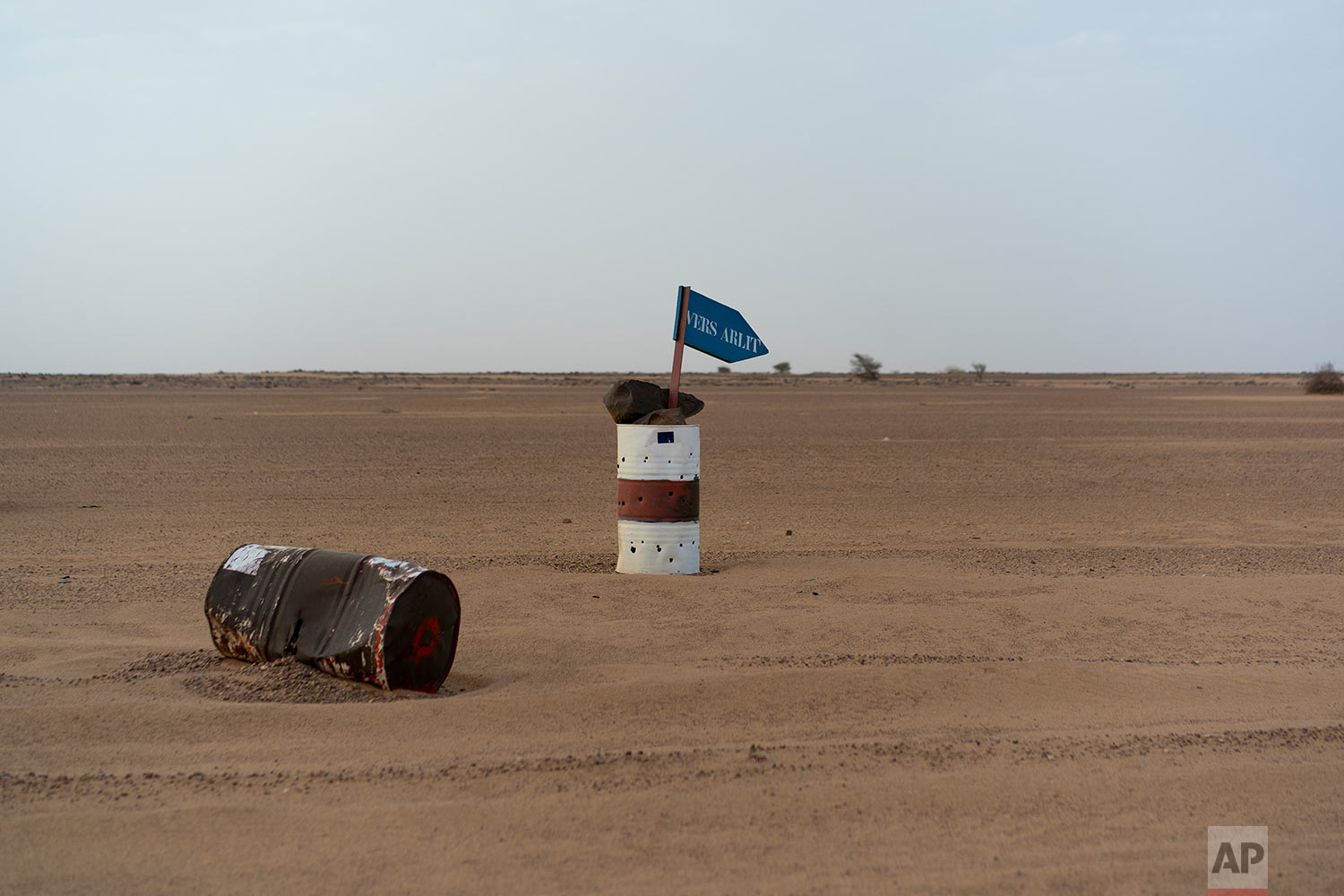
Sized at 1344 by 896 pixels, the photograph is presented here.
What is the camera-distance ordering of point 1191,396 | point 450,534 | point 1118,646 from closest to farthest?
point 1118,646 < point 450,534 < point 1191,396

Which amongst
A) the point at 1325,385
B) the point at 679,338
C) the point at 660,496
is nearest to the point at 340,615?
the point at 660,496

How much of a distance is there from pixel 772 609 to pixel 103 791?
4.08 metres

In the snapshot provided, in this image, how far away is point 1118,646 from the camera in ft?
20.5

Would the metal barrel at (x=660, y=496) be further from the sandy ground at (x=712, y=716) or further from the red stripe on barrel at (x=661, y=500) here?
the sandy ground at (x=712, y=716)

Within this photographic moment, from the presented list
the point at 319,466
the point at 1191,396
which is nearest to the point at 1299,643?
the point at 319,466

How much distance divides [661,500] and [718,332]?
1.56 m

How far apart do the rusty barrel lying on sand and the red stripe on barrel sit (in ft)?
9.88

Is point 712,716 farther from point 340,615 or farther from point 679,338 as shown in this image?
point 679,338

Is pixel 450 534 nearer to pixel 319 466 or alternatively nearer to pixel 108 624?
pixel 108 624

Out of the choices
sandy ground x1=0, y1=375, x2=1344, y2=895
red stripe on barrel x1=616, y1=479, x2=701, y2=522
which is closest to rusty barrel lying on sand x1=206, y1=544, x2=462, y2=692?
sandy ground x1=0, y1=375, x2=1344, y2=895

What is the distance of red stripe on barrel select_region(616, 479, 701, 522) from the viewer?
8.28 m

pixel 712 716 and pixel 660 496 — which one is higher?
pixel 660 496

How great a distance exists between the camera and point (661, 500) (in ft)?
27.2

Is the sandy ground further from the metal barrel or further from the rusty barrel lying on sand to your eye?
the metal barrel
